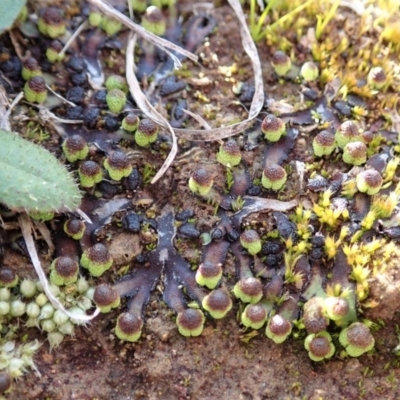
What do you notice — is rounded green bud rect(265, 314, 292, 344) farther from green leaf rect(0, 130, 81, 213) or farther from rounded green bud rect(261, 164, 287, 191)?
green leaf rect(0, 130, 81, 213)

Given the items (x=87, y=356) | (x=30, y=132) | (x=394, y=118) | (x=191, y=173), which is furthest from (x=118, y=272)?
(x=394, y=118)

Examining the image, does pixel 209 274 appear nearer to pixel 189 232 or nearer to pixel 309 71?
pixel 189 232

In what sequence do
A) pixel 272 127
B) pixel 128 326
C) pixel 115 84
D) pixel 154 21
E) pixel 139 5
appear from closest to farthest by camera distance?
1. pixel 128 326
2. pixel 272 127
3. pixel 115 84
4. pixel 154 21
5. pixel 139 5

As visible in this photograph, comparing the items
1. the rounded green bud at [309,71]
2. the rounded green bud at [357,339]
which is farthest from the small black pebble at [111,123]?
the rounded green bud at [357,339]

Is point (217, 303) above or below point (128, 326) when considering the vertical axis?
above

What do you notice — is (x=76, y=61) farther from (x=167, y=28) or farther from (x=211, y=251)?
(x=211, y=251)

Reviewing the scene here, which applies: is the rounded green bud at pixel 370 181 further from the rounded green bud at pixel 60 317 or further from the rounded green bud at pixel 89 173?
the rounded green bud at pixel 60 317

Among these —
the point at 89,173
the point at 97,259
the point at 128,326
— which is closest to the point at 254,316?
the point at 128,326

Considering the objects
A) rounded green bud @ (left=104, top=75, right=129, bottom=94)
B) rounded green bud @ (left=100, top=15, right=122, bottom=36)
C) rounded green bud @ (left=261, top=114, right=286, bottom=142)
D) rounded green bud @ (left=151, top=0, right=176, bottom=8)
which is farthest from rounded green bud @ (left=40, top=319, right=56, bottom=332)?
rounded green bud @ (left=151, top=0, right=176, bottom=8)
